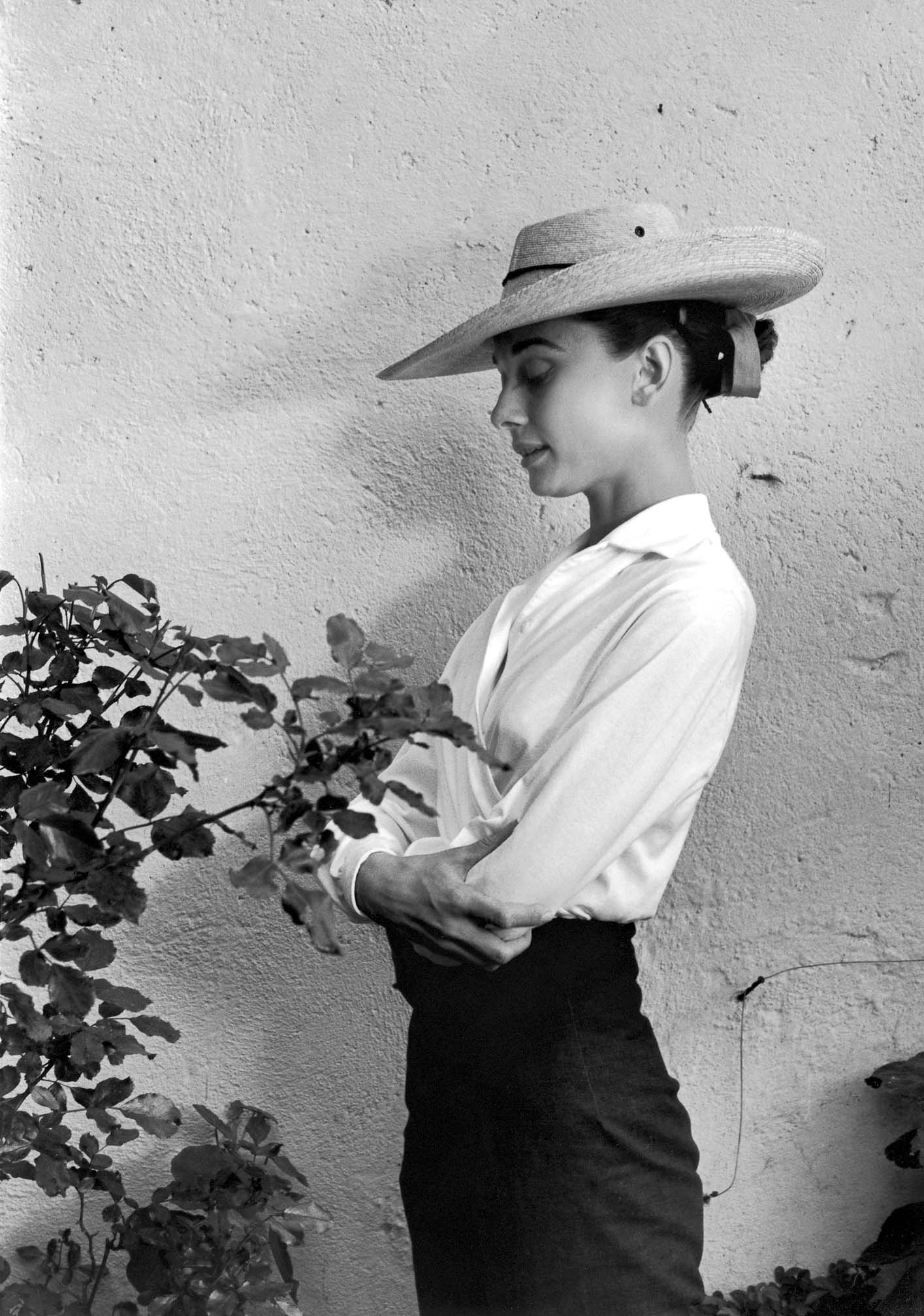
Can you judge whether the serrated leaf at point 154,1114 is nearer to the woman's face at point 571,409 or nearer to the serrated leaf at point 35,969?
the serrated leaf at point 35,969

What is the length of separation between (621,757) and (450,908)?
215 millimetres

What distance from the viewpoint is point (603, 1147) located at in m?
1.33

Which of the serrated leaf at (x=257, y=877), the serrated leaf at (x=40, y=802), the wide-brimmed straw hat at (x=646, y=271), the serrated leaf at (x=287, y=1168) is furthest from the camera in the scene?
the serrated leaf at (x=287, y=1168)

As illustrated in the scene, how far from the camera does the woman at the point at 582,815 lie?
4.06 ft

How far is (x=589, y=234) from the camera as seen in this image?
4.50 feet

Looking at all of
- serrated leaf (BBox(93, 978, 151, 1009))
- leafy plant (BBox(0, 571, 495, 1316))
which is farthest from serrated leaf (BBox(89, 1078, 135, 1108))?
serrated leaf (BBox(93, 978, 151, 1009))

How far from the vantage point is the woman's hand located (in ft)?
4.00

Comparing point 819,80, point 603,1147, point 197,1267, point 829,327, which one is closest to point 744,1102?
point 603,1147

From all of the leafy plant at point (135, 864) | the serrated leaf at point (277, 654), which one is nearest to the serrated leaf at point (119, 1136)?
the leafy plant at point (135, 864)

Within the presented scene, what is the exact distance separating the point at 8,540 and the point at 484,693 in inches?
29.9

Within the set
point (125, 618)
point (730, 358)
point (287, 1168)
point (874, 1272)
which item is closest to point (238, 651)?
point (125, 618)

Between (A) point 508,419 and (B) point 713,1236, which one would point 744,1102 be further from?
(A) point 508,419

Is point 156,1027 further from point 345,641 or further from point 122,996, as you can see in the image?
point 345,641

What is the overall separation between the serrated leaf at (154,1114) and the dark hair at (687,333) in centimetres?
91
